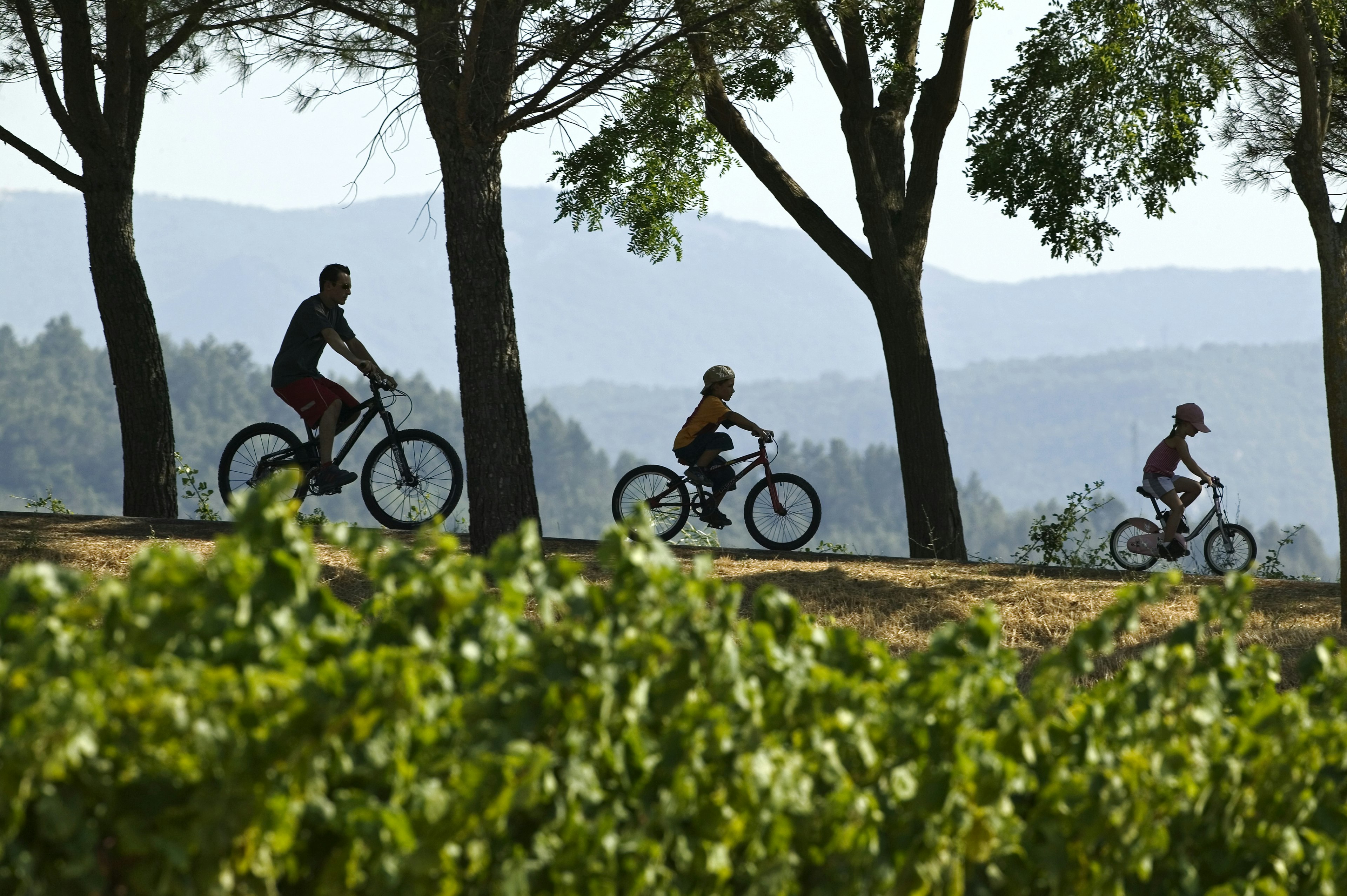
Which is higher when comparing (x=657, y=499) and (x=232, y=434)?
(x=232, y=434)

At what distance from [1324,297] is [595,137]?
6557mm

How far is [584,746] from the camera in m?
2.27

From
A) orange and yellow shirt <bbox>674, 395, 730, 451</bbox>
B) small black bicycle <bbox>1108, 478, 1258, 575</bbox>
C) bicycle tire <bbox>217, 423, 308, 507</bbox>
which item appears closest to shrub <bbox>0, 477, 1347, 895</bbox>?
orange and yellow shirt <bbox>674, 395, 730, 451</bbox>

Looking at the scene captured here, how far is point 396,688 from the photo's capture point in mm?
2029

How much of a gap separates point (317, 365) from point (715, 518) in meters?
3.37

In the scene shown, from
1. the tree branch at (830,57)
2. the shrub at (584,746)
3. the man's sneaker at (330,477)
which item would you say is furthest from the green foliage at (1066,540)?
the shrub at (584,746)

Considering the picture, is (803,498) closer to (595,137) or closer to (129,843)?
(595,137)

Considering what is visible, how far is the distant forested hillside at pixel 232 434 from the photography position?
438ft

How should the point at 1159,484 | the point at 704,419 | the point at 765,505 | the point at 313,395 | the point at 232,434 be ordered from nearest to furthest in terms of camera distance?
the point at 313,395, the point at 704,419, the point at 765,505, the point at 1159,484, the point at 232,434

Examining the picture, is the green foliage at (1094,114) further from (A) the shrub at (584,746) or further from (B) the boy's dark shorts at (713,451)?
(A) the shrub at (584,746)

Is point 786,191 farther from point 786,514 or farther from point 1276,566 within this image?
point 1276,566

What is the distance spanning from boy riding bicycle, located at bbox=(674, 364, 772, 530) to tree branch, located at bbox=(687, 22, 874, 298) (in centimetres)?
171

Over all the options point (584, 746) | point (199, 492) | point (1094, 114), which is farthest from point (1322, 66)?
point (199, 492)

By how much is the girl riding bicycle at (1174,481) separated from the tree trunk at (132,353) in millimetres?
8285
